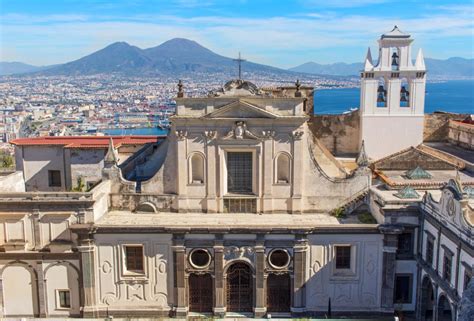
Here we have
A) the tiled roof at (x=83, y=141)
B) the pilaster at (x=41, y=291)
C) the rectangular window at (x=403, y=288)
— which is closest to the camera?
the rectangular window at (x=403, y=288)

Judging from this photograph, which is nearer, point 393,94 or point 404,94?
point 393,94

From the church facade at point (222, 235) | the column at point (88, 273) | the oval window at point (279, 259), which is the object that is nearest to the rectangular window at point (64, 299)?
the church facade at point (222, 235)

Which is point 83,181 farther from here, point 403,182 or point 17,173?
point 403,182

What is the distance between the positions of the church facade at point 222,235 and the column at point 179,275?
48 mm

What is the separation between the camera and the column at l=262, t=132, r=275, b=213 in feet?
82.5

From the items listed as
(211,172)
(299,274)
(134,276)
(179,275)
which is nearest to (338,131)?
(211,172)

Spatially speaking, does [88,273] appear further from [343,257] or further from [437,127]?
[437,127]

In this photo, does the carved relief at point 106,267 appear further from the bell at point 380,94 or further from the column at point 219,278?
the bell at point 380,94

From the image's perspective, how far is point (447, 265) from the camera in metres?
20.4

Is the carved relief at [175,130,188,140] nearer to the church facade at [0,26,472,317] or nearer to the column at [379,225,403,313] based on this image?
the church facade at [0,26,472,317]

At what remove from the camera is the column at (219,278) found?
23.8 metres

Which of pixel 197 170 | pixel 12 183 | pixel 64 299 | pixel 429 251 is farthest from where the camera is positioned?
pixel 12 183

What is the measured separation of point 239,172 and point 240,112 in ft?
10.4

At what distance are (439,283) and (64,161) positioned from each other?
2272cm
